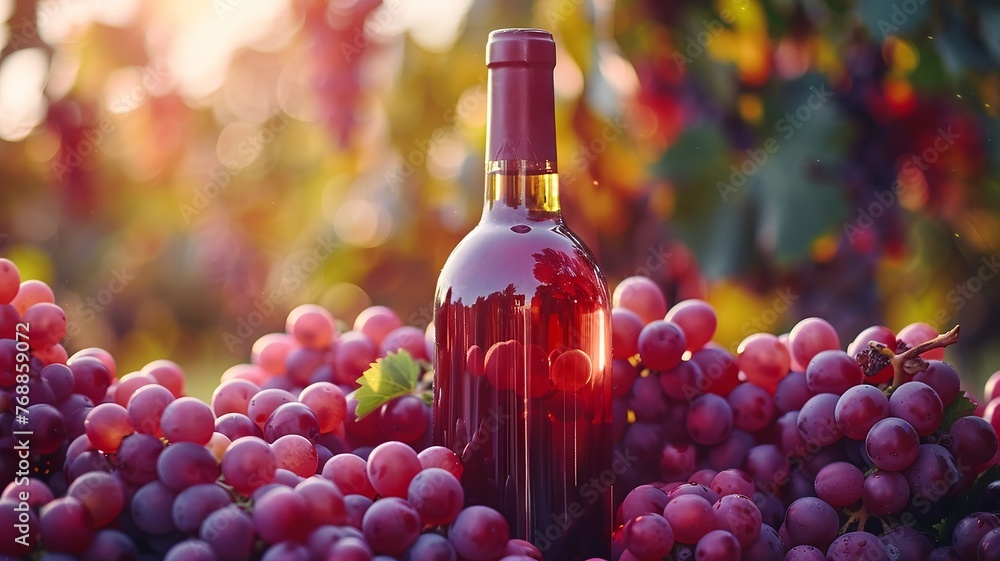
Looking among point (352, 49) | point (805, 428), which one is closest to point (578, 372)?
point (805, 428)

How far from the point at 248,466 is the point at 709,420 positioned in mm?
445

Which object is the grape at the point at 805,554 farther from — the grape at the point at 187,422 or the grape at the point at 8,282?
the grape at the point at 8,282

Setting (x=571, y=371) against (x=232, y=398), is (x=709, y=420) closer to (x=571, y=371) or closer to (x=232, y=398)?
(x=571, y=371)

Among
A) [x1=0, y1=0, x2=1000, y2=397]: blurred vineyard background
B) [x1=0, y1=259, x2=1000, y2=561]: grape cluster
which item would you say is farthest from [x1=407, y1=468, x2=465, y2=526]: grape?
[x1=0, y1=0, x2=1000, y2=397]: blurred vineyard background

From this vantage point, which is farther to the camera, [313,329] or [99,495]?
[313,329]

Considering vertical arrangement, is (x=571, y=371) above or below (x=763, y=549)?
above

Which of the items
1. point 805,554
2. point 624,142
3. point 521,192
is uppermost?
point 624,142

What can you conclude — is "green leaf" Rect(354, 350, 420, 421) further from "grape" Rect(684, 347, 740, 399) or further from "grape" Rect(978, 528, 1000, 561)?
"grape" Rect(978, 528, 1000, 561)

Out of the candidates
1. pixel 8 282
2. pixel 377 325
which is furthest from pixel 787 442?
pixel 8 282

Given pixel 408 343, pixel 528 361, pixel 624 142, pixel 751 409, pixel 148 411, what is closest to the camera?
pixel 148 411

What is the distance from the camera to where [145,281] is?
2.68m

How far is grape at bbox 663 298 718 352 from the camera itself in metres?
0.91

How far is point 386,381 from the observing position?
856 mm

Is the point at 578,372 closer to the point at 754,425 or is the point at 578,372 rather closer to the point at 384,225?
the point at 754,425
